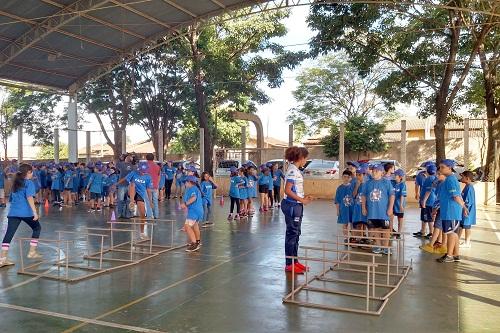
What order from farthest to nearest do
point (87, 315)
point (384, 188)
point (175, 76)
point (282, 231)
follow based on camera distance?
1. point (175, 76)
2. point (282, 231)
3. point (384, 188)
4. point (87, 315)

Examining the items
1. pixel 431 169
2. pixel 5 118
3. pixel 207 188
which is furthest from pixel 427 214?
pixel 5 118

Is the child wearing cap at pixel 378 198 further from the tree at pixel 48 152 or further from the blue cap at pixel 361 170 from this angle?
the tree at pixel 48 152

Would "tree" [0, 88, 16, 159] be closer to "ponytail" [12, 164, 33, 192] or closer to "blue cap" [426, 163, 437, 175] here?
"ponytail" [12, 164, 33, 192]

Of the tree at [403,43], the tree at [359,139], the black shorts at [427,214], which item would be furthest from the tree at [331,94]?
the black shorts at [427,214]

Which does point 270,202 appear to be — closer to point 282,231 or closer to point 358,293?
point 282,231

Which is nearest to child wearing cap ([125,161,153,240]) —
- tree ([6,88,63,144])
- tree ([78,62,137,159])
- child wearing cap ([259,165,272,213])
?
child wearing cap ([259,165,272,213])

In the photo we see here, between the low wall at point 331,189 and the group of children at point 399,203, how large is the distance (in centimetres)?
988

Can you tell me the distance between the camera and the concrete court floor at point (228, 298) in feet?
17.3

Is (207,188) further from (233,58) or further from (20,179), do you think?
(233,58)

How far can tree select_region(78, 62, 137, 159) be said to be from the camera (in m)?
29.2

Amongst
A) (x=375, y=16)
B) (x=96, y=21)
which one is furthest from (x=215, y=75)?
(x=375, y=16)

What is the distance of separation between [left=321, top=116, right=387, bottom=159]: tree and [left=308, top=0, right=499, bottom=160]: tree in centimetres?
865

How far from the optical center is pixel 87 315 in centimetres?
555

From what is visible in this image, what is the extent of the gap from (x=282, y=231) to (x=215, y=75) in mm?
15747
